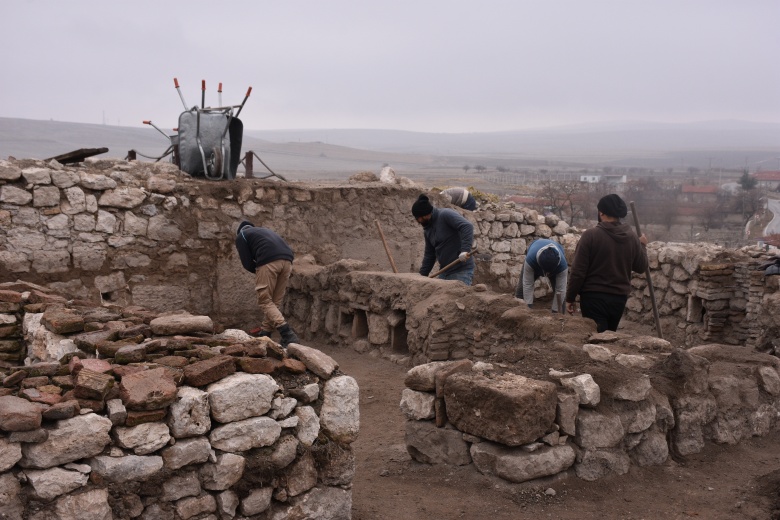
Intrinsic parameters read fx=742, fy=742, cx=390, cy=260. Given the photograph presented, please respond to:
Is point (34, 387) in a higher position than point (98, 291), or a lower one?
higher

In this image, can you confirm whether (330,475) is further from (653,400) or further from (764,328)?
(764,328)

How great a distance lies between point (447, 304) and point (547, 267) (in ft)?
3.79

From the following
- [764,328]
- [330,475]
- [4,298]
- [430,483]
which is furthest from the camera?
[764,328]

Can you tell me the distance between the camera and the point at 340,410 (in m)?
3.83

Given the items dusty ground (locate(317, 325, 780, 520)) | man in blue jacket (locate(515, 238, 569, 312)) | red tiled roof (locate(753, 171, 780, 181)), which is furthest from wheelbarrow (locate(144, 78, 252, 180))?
red tiled roof (locate(753, 171, 780, 181))

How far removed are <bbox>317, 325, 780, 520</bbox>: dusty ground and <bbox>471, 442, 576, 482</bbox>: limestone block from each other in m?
0.06

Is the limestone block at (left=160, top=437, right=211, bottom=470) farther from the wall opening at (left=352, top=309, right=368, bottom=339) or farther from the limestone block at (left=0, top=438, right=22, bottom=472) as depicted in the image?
the wall opening at (left=352, top=309, right=368, bottom=339)

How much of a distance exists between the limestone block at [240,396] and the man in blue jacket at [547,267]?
4.36m

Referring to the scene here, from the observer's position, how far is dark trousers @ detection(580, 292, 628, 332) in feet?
21.1

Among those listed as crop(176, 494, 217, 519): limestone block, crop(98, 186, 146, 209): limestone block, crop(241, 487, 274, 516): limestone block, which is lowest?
crop(241, 487, 274, 516): limestone block

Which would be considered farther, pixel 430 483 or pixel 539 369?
pixel 539 369

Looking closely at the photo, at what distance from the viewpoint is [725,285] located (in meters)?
9.15

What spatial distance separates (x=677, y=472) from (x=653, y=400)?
473mm

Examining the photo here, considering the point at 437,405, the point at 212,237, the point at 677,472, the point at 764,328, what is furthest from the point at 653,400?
the point at 212,237
